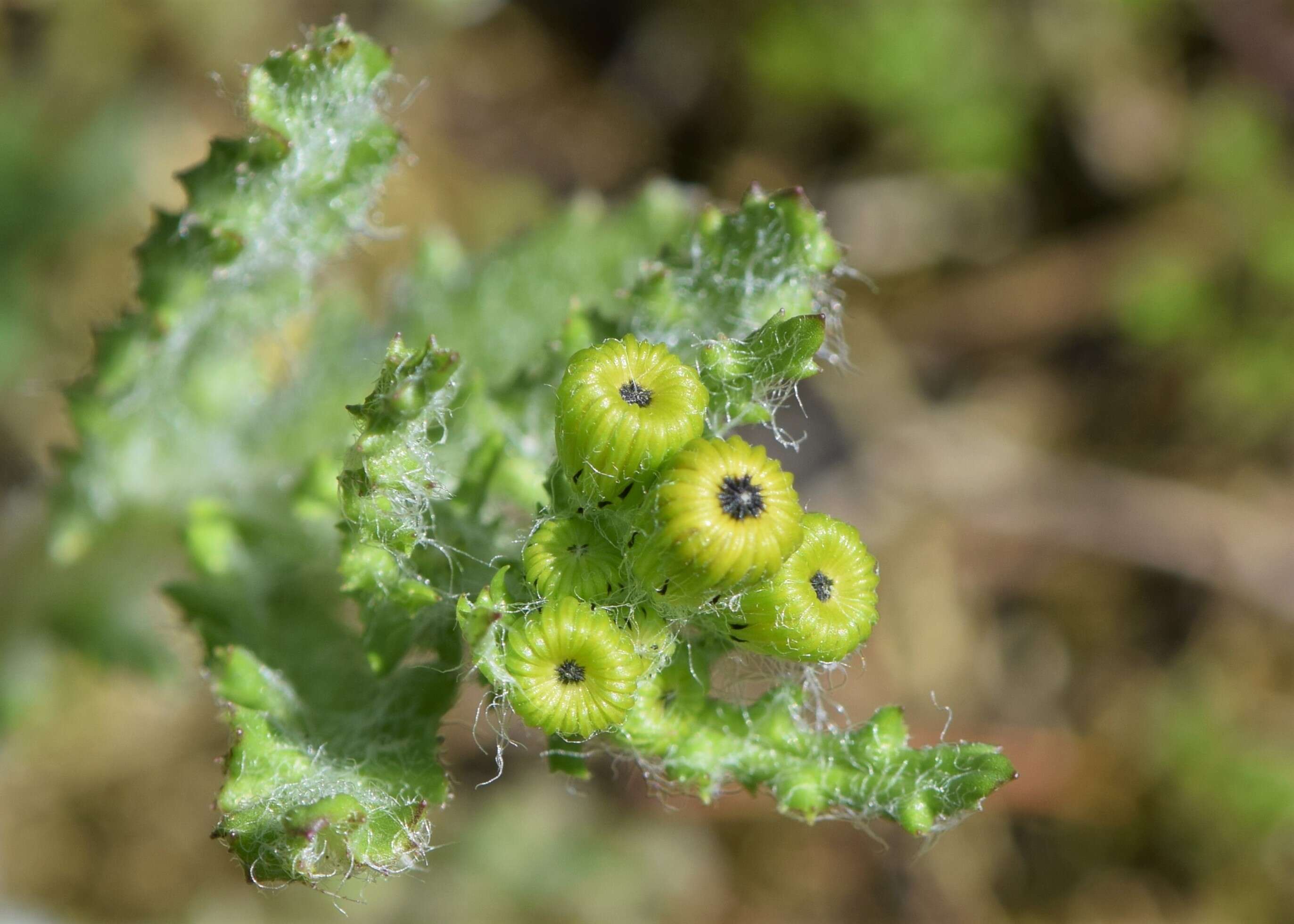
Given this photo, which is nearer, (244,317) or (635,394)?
(635,394)

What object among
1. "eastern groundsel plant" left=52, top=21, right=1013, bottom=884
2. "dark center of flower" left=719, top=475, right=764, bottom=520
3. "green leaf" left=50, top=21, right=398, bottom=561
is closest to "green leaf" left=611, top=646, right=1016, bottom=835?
"eastern groundsel plant" left=52, top=21, right=1013, bottom=884

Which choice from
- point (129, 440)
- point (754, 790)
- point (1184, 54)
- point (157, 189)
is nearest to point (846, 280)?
point (1184, 54)

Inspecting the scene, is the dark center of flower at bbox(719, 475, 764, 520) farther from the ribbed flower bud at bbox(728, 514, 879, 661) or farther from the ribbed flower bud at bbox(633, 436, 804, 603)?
the ribbed flower bud at bbox(728, 514, 879, 661)

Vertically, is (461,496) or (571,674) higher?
(461,496)

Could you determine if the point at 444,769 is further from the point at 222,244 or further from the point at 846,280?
the point at 846,280

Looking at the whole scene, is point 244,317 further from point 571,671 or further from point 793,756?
point 793,756

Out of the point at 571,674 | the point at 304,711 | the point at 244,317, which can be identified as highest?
the point at 244,317

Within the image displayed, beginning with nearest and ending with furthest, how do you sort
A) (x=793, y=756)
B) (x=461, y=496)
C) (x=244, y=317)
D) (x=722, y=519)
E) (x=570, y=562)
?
(x=722, y=519) → (x=570, y=562) → (x=793, y=756) → (x=461, y=496) → (x=244, y=317)

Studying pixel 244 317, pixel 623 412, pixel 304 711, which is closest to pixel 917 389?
pixel 244 317
